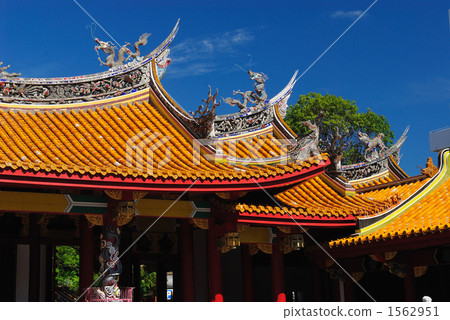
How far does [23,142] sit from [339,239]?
5.79 metres

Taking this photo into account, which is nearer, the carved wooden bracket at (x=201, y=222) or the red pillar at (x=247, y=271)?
the carved wooden bracket at (x=201, y=222)

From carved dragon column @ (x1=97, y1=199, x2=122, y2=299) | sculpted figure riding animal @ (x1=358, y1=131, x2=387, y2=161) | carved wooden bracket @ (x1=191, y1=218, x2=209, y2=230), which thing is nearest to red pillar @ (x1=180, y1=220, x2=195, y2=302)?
carved wooden bracket @ (x1=191, y1=218, x2=209, y2=230)

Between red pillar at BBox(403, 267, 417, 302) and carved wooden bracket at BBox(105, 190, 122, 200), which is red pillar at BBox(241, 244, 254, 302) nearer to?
red pillar at BBox(403, 267, 417, 302)

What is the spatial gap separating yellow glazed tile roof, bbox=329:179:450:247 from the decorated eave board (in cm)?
150

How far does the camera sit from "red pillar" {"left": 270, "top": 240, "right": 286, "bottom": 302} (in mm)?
11992

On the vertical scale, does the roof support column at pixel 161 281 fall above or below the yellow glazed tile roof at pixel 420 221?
below

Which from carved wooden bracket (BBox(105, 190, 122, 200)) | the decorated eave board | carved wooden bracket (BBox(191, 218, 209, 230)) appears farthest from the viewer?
carved wooden bracket (BBox(191, 218, 209, 230))

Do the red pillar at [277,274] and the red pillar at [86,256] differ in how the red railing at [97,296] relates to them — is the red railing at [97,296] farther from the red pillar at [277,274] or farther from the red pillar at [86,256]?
the red pillar at [277,274]

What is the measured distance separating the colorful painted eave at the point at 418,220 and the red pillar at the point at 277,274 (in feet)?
3.34

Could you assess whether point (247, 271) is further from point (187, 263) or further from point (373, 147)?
point (373, 147)

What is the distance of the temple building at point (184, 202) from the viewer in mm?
10453

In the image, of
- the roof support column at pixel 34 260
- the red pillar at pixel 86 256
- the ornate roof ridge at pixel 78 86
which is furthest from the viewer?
the ornate roof ridge at pixel 78 86

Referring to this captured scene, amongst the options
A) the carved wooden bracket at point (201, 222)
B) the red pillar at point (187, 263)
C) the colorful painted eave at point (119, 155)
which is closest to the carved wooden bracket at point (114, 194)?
the colorful painted eave at point (119, 155)
